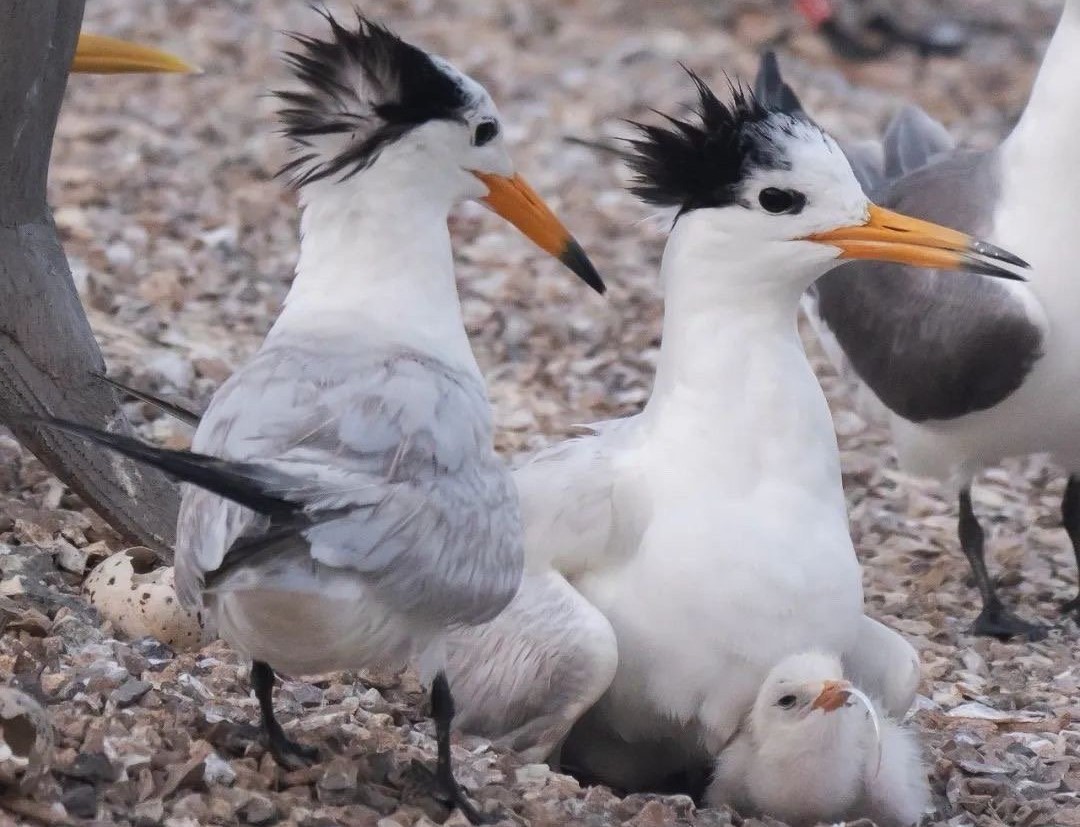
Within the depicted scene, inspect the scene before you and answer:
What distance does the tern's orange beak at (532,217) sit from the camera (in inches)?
147

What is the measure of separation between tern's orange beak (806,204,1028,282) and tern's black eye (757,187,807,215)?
0.06 m

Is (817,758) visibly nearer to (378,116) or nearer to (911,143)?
(378,116)

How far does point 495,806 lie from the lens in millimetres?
3293

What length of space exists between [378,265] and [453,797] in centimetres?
95

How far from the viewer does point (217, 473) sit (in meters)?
2.71

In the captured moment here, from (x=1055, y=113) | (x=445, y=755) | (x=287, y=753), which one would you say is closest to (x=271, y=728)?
(x=287, y=753)

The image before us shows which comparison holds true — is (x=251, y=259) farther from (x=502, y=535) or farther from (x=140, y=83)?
(x=502, y=535)

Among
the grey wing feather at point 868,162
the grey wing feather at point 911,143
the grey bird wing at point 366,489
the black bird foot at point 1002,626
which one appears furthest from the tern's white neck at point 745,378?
the grey wing feather at point 911,143

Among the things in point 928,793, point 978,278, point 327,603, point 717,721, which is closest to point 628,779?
point 717,721

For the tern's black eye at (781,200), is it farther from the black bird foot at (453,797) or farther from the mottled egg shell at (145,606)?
the mottled egg shell at (145,606)

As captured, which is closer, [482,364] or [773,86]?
[773,86]

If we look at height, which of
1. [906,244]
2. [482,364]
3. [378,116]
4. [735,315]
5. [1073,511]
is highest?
[378,116]

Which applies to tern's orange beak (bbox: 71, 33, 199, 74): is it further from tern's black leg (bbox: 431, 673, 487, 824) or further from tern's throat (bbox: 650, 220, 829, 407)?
tern's black leg (bbox: 431, 673, 487, 824)

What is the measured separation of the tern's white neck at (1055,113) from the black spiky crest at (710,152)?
54.7 inches
